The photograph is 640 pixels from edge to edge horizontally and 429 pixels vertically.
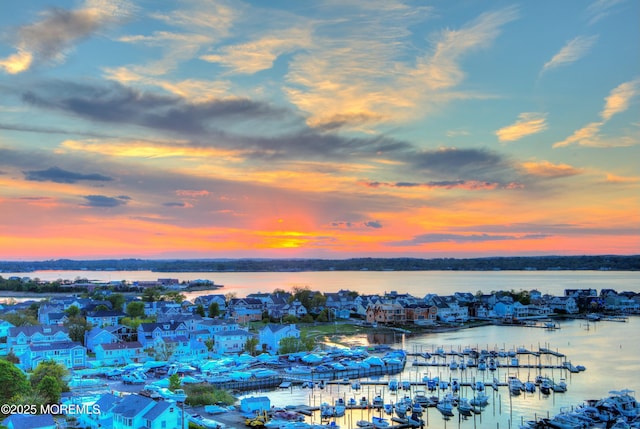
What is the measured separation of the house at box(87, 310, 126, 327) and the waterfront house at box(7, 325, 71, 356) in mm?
10726

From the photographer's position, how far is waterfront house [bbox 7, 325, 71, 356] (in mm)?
39903

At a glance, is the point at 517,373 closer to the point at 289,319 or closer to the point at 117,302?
the point at 289,319

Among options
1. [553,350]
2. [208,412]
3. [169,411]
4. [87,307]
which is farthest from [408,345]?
[87,307]

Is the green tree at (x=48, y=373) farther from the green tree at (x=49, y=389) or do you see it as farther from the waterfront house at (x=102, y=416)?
Answer: the waterfront house at (x=102, y=416)

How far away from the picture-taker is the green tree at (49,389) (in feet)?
81.9

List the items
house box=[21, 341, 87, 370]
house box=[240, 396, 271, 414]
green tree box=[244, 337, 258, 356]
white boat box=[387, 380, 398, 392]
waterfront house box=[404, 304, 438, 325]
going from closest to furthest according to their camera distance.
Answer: house box=[240, 396, 271, 414] → white boat box=[387, 380, 398, 392] → house box=[21, 341, 87, 370] → green tree box=[244, 337, 258, 356] → waterfront house box=[404, 304, 438, 325]

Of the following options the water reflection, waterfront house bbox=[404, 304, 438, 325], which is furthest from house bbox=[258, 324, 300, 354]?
waterfront house bbox=[404, 304, 438, 325]

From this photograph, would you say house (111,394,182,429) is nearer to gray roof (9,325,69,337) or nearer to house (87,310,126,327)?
gray roof (9,325,69,337)

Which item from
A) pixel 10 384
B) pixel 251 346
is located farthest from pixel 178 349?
pixel 10 384

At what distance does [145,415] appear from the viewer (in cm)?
2142

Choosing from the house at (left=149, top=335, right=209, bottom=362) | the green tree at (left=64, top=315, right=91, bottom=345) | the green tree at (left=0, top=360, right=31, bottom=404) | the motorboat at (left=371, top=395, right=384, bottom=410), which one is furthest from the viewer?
the green tree at (left=64, top=315, right=91, bottom=345)

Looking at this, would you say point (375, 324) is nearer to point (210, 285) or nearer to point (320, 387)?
point (320, 387)

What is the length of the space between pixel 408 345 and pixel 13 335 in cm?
2904

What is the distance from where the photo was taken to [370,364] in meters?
36.8
